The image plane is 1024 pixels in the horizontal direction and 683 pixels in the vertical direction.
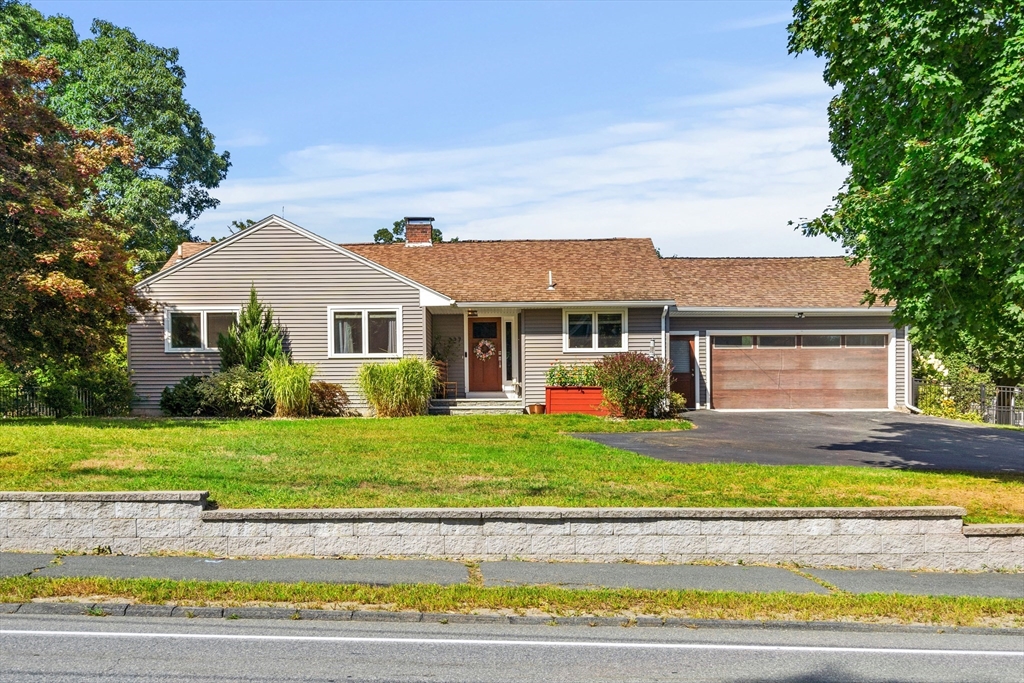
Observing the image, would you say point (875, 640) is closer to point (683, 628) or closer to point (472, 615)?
point (683, 628)

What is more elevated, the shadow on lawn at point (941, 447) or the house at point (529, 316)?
the house at point (529, 316)

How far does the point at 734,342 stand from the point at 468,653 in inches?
820

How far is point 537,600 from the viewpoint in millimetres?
8477

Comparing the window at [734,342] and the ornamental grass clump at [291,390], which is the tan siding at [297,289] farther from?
the window at [734,342]

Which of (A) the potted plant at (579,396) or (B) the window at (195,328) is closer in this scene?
(A) the potted plant at (579,396)

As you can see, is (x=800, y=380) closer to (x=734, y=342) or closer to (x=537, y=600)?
(x=734, y=342)

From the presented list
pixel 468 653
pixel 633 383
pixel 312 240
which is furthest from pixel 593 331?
pixel 468 653

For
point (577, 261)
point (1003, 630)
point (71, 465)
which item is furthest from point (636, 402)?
point (1003, 630)

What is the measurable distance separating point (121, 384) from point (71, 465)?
1091 cm

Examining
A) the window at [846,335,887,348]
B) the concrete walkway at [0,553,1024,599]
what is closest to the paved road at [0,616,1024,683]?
the concrete walkway at [0,553,1024,599]

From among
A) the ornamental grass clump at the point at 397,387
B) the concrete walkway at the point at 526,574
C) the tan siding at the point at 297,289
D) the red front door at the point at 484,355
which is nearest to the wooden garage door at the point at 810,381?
the red front door at the point at 484,355

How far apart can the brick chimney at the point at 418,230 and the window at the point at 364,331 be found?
6.41 meters

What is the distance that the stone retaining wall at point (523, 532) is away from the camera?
1005 cm

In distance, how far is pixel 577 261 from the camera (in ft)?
90.5
